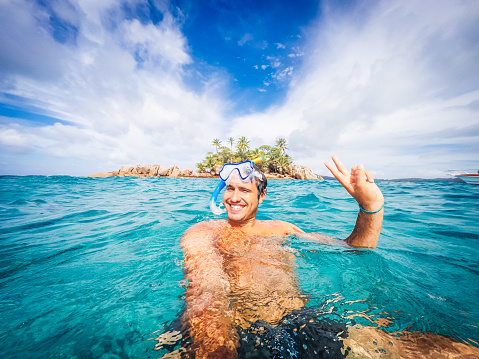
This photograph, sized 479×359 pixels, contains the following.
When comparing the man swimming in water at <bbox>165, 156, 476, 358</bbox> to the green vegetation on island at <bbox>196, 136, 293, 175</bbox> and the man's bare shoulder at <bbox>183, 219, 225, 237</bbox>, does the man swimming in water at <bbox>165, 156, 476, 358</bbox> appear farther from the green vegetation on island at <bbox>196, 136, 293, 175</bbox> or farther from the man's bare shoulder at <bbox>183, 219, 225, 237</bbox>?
the green vegetation on island at <bbox>196, 136, 293, 175</bbox>

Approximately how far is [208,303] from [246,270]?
0.63 m

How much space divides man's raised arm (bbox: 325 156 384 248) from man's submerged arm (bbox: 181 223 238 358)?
171 centimetres

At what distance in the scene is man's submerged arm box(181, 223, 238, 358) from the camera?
1.27 metres

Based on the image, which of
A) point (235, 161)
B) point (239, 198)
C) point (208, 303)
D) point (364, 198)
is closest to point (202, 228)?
point (239, 198)

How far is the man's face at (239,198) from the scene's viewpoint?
2895 mm

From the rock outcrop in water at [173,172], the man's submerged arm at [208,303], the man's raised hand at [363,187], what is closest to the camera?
the man's submerged arm at [208,303]

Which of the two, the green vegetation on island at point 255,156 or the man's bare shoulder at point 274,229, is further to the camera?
the green vegetation on island at point 255,156

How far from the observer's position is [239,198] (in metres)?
2.89

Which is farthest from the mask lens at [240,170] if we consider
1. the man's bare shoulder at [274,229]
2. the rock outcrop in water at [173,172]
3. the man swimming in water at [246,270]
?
the rock outcrop in water at [173,172]

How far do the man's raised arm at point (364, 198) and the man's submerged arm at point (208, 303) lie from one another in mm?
1710

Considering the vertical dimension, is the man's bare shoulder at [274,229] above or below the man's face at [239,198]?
below

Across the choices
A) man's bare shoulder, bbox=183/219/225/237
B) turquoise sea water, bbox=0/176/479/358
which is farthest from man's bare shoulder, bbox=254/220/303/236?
man's bare shoulder, bbox=183/219/225/237

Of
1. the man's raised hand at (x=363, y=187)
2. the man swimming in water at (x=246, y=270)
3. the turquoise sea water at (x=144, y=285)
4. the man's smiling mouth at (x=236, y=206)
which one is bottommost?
the turquoise sea water at (x=144, y=285)

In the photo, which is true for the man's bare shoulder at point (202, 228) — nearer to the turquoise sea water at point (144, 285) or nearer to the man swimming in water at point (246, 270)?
the man swimming in water at point (246, 270)
